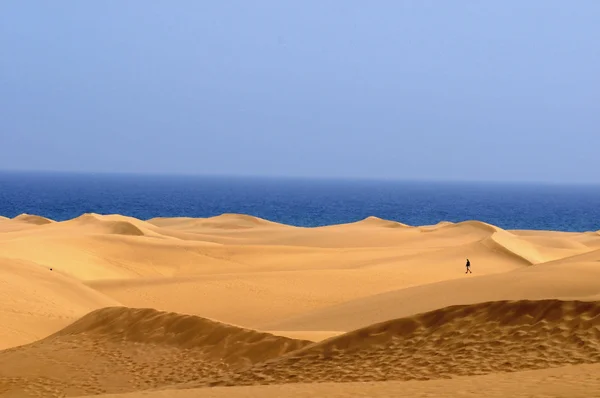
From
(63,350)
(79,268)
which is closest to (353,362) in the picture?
(63,350)

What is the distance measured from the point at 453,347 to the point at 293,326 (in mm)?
7146

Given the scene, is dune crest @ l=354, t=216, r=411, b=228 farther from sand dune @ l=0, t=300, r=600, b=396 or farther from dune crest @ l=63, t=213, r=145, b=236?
sand dune @ l=0, t=300, r=600, b=396

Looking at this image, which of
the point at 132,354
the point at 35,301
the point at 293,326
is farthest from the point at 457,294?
the point at 35,301

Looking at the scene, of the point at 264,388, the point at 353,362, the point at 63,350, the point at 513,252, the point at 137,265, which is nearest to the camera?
the point at 264,388

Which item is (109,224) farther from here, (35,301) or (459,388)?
(459,388)

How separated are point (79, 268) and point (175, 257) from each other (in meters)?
5.16

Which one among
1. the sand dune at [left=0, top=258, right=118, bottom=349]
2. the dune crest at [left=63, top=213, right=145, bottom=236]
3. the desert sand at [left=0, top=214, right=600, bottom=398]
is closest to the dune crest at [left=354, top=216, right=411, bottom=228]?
the dune crest at [left=63, top=213, right=145, bottom=236]

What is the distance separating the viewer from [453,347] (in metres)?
12.2

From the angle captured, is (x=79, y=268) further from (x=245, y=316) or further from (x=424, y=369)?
(x=424, y=369)

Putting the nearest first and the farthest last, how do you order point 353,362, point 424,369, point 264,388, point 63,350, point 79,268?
1. point 264,388
2. point 424,369
3. point 353,362
4. point 63,350
5. point 79,268

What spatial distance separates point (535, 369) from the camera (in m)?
10.5

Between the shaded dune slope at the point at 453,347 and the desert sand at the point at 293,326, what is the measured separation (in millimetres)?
32

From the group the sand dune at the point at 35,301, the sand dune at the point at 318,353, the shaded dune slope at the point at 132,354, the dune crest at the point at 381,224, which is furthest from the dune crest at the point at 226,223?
the sand dune at the point at 318,353

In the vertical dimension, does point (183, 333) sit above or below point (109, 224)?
above
